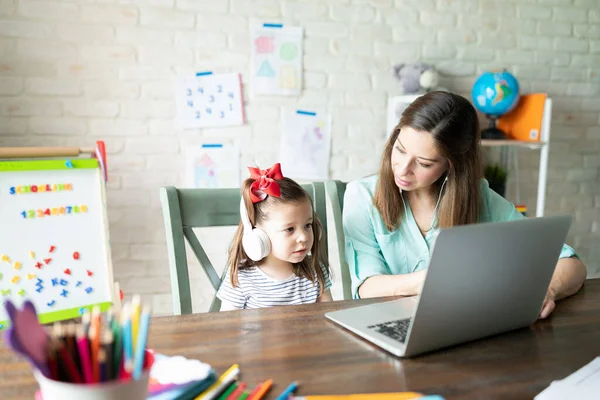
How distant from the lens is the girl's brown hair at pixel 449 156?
4.84 ft

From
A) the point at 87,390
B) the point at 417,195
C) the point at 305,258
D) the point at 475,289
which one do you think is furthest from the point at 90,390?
the point at 417,195

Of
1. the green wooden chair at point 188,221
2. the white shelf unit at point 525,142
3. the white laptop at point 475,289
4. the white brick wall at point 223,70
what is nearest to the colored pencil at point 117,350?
the white laptop at point 475,289

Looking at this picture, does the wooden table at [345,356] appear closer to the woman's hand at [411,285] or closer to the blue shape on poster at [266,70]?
the woman's hand at [411,285]

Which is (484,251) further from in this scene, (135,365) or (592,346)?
(135,365)

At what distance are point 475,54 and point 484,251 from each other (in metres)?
2.37

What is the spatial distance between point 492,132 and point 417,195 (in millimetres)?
1337

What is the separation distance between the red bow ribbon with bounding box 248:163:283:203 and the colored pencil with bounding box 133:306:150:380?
0.94 metres

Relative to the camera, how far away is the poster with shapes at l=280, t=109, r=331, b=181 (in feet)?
8.89

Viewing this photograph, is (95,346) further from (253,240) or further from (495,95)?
(495,95)

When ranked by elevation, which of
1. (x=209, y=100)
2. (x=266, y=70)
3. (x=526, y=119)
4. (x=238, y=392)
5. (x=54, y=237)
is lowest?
(x=54, y=237)

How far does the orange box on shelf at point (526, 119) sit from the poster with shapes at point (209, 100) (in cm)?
137

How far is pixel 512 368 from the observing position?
864 millimetres

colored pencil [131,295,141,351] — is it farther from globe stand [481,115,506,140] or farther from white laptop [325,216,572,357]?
globe stand [481,115,506,140]

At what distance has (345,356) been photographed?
2.91 feet
